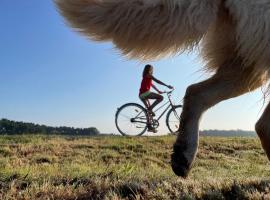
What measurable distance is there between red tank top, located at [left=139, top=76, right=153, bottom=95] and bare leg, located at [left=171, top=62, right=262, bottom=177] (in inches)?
361

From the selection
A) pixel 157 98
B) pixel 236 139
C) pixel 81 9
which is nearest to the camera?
pixel 81 9

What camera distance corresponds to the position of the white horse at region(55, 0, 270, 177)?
3990 millimetres

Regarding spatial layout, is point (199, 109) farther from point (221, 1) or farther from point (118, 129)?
point (118, 129)

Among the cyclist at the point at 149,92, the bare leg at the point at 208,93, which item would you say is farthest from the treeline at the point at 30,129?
the bare leg at the point at 208,93

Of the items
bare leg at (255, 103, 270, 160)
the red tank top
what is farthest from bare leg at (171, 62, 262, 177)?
the red tank top

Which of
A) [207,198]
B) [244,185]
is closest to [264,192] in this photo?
[244,185]

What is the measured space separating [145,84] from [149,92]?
34 centimetres

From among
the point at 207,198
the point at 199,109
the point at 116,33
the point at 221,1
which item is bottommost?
the point at 207,198

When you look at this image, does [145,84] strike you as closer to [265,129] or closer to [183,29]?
[265,129]

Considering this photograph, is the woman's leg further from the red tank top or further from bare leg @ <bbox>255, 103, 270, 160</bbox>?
bare leg @ <bbox>255, 103, 270, 160</bbox>

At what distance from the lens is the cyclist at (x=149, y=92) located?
1358cm

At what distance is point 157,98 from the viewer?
47.8ft

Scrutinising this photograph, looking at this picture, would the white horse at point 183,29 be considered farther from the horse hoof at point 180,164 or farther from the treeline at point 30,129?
the treeline at point 30,129

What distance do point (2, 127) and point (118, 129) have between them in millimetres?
3850
